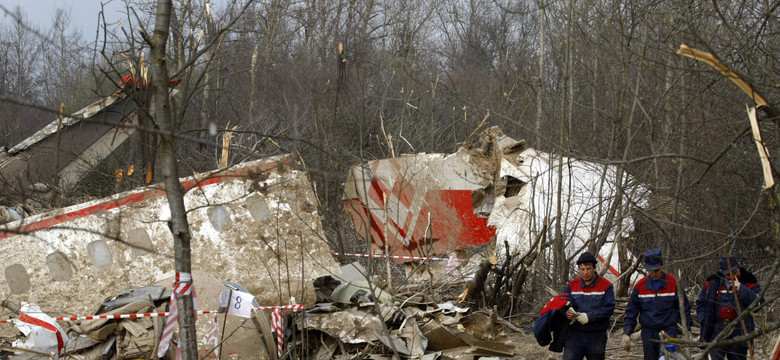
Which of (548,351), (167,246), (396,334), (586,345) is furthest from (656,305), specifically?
(167,246)

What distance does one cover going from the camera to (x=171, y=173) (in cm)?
420

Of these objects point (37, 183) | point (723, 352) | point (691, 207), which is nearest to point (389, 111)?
point (37, 183)

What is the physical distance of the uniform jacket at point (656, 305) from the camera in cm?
620

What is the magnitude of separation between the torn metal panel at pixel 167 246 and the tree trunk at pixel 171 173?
304 centimetres

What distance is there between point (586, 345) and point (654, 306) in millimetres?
707

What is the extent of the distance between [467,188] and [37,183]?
24.7 ft

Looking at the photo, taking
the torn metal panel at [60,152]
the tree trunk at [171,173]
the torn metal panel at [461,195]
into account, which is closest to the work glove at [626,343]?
the torn metal panel at [461,195]

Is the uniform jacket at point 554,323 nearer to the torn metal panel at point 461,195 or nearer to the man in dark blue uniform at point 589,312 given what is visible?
the man in dark blue uniform at point 589,312

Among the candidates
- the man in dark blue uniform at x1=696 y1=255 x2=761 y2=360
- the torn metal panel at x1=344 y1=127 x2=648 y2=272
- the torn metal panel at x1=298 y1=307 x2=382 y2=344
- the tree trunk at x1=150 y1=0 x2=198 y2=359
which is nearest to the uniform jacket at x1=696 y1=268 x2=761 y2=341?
the man in dark blue uniform at x1=696 y1=255 x2=761 y2=360

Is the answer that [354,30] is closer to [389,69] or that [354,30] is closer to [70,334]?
[389,69]

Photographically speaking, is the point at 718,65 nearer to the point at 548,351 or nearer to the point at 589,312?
the point at 589,312

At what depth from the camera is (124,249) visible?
7781 millimetres

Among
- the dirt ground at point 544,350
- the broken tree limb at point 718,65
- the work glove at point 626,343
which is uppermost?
the broken tree limb at point 718,65

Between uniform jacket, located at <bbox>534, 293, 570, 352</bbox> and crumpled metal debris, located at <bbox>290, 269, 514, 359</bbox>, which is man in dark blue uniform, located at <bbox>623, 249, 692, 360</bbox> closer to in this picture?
uniform jacket, located at <bbox>534, 293, 570, 352</bbox>
